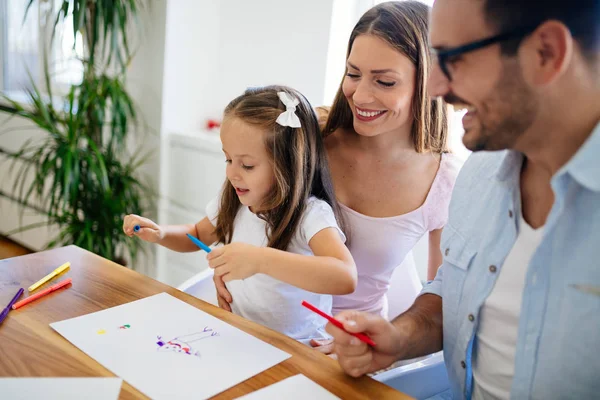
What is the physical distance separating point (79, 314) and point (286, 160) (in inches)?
23.3

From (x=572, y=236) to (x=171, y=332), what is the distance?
0.63 meters

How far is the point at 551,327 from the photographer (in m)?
0.80

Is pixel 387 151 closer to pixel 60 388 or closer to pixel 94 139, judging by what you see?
pixel 60 388

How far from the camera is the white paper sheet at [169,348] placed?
75cm

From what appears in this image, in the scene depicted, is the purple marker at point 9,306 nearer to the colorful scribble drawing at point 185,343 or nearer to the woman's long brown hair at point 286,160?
the colorful scribble drawing at point 185,343

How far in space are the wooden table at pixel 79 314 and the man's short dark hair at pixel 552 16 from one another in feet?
1.74

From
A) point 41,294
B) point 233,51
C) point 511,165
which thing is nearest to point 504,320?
point 511,165

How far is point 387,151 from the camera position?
4.95ft

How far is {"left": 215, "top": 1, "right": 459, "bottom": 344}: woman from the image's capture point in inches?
52.0

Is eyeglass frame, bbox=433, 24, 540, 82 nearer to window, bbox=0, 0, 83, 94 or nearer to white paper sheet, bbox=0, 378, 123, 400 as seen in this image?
white paper sheet, bbox=0, 378, 123, 400

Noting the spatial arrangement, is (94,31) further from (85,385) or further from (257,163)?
(85,385)

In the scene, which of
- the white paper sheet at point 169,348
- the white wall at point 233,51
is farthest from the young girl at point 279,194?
the white wall at point 233,51

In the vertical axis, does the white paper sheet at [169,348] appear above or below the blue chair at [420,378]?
above

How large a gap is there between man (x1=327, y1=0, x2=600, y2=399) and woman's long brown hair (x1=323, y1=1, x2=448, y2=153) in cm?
47
